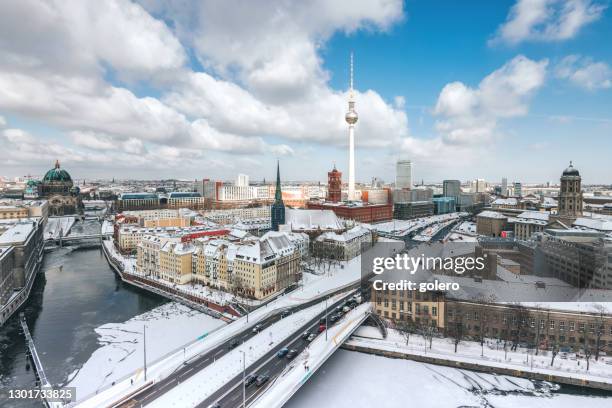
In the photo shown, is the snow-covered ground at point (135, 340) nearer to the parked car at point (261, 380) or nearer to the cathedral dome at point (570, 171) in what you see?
the parked car at point (261, 380)

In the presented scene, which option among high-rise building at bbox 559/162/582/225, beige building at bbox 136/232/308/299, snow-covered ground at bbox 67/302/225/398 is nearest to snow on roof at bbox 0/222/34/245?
beige building at bbox 136/232/308/299

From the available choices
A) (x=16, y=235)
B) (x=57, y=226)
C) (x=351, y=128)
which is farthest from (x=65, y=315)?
(x=351, y=128)

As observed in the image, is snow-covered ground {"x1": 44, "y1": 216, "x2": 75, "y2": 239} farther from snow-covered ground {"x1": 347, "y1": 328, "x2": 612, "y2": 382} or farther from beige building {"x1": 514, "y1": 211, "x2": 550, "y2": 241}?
beige building {"x1": 514, "y1": 211, "x2": 550, "y2": 241}

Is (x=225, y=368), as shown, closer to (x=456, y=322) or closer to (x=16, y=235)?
(x=456, y=322)

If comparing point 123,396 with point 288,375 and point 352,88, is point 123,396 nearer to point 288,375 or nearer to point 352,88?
point 288,375

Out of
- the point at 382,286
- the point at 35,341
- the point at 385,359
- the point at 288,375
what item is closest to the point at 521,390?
the point at 385,359

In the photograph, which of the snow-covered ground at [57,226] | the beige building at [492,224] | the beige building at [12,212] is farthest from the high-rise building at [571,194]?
the beige building at [12,212]
